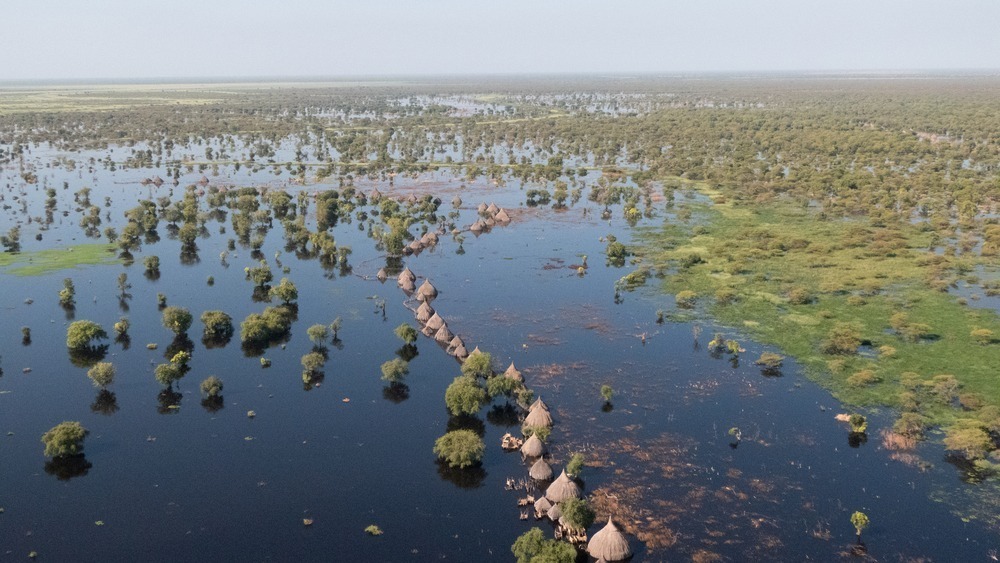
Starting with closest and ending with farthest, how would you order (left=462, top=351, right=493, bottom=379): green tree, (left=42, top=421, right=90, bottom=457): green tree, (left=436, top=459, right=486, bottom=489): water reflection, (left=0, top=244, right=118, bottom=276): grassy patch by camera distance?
(left=436, top=459, right=486, bottom=489): water reflection, (left=42, top=421, right=90, bottom=457): green tree, (left=462, top=351, right=493, bottom=379): green tree, (left=0, top=244, right=118, bottom=276): grassy patch

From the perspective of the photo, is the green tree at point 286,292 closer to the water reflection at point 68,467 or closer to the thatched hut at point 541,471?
the water reflection at point 68,467

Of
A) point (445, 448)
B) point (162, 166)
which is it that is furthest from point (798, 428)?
point (162, 166)

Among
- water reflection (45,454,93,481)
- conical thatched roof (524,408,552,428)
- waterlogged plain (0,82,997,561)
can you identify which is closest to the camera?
waterlogged plain (0,82,997,561)

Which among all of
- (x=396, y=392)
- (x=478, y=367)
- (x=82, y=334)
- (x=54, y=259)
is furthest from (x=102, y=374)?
(x=54, y=259)

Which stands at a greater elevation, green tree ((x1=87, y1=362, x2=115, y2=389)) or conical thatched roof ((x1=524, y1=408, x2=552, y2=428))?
green tree ((x1=87, y1=362, x2=115, y2=389))

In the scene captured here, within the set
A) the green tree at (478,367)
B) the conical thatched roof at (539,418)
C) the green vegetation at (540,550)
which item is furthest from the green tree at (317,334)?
the green vegetation at (540,550)

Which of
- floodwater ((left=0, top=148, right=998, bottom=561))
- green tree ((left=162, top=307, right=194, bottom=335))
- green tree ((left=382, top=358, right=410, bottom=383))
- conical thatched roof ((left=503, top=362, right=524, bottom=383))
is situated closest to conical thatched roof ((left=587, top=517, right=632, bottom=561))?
floodwater ((left=0, top=148, right=998, bottom=561))

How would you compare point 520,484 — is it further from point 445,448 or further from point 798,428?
point 798,428

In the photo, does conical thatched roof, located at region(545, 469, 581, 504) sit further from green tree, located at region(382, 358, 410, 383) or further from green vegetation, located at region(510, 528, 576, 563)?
green tree, located at region(382, 358, 410, 383)
